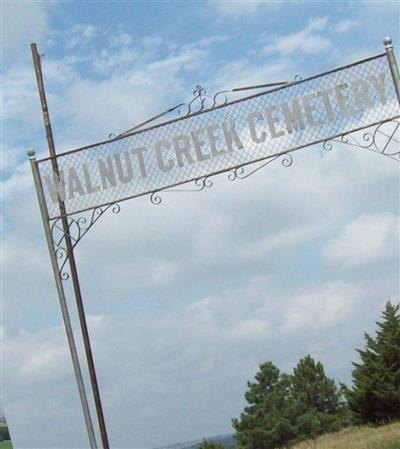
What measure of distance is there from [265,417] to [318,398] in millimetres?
1874

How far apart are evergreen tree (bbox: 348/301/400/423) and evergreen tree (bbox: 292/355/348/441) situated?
1.16 m

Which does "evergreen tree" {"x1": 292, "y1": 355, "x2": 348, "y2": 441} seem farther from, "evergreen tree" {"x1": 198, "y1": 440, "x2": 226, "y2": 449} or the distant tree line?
"evergreen tree" {"x1": 198, "y1": 440, "x2": 226, "y2": 449}

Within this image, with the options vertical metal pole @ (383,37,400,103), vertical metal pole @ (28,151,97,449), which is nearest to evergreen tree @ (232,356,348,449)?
vertical metal pole @ (28,151,97,449)

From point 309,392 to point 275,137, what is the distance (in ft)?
33.5

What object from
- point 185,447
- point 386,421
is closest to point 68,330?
point 185,447

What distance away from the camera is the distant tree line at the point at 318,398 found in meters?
15.1

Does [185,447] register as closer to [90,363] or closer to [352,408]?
[352,408]

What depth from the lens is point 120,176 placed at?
8375 millimetres

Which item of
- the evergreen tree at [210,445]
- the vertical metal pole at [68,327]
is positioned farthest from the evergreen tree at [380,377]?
the vertical metal pole at [68,327]

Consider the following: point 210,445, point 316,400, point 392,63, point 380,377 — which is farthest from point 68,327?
point 316,400

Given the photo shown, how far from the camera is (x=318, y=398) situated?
17.6 metres

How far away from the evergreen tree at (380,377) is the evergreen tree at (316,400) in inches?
45.6

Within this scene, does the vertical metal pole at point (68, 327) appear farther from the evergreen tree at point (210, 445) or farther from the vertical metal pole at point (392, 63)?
the evergreen tree at point (210, 445)

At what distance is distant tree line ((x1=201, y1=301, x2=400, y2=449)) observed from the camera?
15.1 meters
